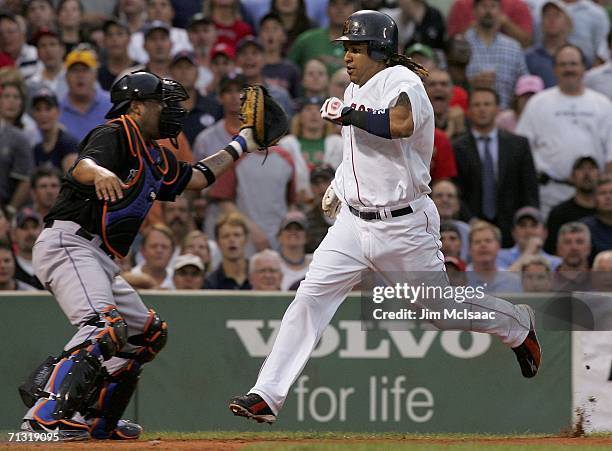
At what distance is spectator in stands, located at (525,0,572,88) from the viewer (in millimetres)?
15047

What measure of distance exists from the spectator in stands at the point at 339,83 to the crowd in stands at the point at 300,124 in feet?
0.05

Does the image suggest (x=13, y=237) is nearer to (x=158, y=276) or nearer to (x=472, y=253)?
(x=158, y=276)

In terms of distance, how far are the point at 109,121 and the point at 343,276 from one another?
1727 millimetres

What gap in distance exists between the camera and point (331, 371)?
10562mm

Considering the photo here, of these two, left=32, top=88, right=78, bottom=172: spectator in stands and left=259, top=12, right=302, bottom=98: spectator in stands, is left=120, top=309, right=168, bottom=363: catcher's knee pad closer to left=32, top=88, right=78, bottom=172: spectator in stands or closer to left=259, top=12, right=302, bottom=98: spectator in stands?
left=32, top=88, right=78, bottom=172: spectator in stands

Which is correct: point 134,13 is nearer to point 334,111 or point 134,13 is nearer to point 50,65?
point 50,65

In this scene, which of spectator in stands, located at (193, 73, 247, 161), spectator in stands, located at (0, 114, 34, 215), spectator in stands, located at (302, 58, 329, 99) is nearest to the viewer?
spectator in stands, located at (0, 114, 34, 215)

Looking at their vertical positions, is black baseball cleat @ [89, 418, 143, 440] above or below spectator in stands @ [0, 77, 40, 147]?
below

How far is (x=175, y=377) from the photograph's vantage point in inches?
417

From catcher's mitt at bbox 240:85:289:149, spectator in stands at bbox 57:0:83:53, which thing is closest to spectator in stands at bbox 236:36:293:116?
spectator in stands at bbox 57:0:83:53

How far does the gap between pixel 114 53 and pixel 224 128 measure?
5.74 ft

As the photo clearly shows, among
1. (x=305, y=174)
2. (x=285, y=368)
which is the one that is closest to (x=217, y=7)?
(x=305, y=174)

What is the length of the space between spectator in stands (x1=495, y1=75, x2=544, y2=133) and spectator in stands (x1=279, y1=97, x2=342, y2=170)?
199 cm

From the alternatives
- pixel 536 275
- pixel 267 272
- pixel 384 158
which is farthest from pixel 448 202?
pixel 384 158
